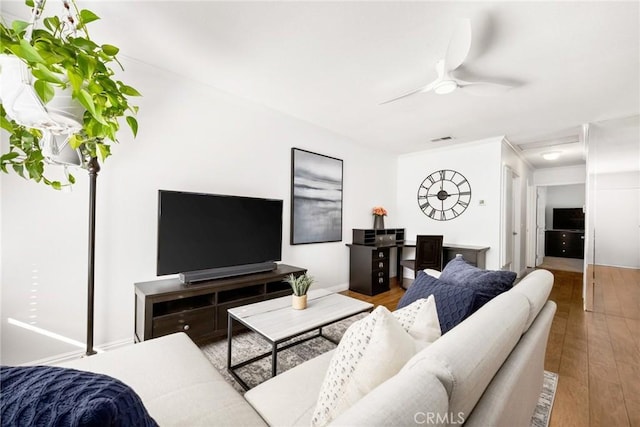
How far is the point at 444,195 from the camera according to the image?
455 centimetres

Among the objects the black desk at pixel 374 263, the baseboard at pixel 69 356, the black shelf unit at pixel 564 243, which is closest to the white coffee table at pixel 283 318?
the baseboard at pixel 69 356

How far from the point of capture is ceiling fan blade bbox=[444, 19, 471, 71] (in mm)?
1555

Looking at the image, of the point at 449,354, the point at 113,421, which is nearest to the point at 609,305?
the point at 449,354

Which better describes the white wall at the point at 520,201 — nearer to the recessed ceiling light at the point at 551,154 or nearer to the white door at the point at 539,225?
the recessed ceiling light at the point at 551,154

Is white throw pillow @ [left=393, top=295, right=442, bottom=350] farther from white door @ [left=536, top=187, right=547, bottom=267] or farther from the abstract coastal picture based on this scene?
white door @ [left=536, top=187, right=547, bottom=267]

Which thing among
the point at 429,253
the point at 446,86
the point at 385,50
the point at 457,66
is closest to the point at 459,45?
the point at 457,66

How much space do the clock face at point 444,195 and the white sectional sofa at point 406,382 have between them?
10.0 feet

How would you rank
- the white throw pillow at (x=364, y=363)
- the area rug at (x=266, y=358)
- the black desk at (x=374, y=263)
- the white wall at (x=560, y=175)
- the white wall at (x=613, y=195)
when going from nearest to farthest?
the white throw pillow at (x=364, y=363) → the area rug at (x=266, y=358) → the white wall at (x=613, y=195) → the black desk at (x=374, y=263) → the white wall at (x=560, y=175)

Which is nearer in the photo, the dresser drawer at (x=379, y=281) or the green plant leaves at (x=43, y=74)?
the green plant leaves at (x=43, y=74)

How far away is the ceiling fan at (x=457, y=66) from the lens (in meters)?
1.59

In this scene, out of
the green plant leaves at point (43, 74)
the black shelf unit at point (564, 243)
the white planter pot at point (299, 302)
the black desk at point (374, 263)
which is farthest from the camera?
the black shelf unit at point (564, 243)

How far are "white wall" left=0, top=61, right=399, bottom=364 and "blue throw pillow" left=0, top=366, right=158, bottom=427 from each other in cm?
196

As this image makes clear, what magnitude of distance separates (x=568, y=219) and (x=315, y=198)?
8084mm

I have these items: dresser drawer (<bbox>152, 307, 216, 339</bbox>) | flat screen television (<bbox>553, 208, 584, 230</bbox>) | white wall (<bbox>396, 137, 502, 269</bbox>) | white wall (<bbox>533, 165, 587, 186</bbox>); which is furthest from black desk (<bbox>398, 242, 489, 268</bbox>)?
flat screen television (<bbox>553, 208, 584, 230</bbox>)
